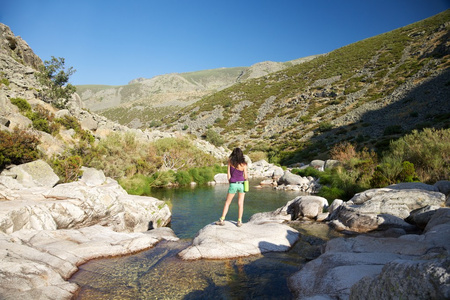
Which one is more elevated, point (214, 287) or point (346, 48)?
point (346, 48)

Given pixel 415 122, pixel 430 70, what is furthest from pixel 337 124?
pixel 430 70

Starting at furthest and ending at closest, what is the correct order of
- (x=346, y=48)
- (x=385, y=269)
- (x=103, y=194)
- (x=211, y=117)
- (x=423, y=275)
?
1. (x=346, y=48)
2. (x=211, y=117)
3. (x=103, y=194)
4. (x=385, y=269)
5. (x=423, y=275)

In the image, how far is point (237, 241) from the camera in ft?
28.0

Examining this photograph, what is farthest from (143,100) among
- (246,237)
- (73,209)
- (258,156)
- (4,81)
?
(246,237)

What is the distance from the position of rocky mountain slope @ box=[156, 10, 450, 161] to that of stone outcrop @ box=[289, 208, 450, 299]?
106ft

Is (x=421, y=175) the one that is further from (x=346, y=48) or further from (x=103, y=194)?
(x=346, y=48)

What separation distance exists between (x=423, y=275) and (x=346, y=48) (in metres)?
108

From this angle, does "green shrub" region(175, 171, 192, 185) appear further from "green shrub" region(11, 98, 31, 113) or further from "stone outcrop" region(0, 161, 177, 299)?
"green shrub" region(11, 98, 31, 113)

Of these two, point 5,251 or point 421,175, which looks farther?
point 421,175

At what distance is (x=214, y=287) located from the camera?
6289mm

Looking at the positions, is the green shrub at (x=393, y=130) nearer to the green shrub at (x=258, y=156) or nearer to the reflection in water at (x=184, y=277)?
the green shrub at (x=258, y=156)

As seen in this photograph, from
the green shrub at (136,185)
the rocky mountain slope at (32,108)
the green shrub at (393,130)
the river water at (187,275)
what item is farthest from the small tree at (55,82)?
the green shrub at (393,130)

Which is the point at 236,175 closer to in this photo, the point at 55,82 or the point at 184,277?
the point at 184,277

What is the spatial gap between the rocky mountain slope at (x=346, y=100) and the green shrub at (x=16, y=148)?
38.1 metres
